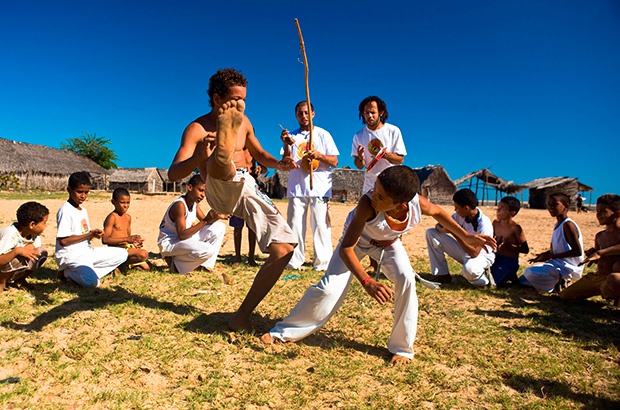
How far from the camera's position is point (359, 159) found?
19.0 feet

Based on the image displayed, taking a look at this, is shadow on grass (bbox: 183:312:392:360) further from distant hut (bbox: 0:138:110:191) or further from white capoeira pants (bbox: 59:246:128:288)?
distant hut (bbox: 0:138:110:191)

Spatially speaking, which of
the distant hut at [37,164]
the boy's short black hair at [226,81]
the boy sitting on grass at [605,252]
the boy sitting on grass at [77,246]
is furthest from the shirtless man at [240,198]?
the distant hut at [37,164]

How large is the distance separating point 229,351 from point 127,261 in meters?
2.65

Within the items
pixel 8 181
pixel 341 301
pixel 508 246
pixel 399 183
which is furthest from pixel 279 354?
pixel 8 181

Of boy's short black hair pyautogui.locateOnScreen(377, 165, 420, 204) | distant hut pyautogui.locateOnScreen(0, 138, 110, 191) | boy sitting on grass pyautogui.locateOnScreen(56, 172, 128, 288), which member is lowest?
boy sitting on grass pyautogui.locateOnScreen(56, 172, 128, 288)

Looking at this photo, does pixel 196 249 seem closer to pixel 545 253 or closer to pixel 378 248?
pixel 378 248

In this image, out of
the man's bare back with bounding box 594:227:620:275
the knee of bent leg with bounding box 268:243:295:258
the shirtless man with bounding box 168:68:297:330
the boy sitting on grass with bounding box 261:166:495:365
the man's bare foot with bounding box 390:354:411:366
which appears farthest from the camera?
the man's bare back with bounding box 594:227:620:275

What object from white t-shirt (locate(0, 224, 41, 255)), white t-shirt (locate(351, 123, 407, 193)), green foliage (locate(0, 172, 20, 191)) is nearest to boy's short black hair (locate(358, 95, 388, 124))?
white t-shirt (locate(351, 123, 407, 193))

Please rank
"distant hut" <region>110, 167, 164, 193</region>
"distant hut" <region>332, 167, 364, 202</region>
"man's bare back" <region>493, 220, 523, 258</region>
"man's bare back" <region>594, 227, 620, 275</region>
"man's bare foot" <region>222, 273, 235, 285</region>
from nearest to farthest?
"man's bare back" <region>594, 227, 620, 275</region>, "man's bare foot" <region>222, 273, 235, 285</region>, "man's bare back" <region>493, 220, 523, 258</region>, "distant hut" <region>332, 167, 364, 202</region>, "distant hut" <region>110, 167, 164, 193</region>

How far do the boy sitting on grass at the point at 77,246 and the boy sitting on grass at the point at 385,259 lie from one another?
7.59 ft

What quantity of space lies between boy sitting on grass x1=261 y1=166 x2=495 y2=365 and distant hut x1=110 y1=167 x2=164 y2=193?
133 feet

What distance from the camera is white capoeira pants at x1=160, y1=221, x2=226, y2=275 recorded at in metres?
5.06

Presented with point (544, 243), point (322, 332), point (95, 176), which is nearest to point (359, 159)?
point (322, 332)

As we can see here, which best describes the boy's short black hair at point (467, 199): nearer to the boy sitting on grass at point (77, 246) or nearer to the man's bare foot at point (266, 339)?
the man's bare foot at point (266, 339)
